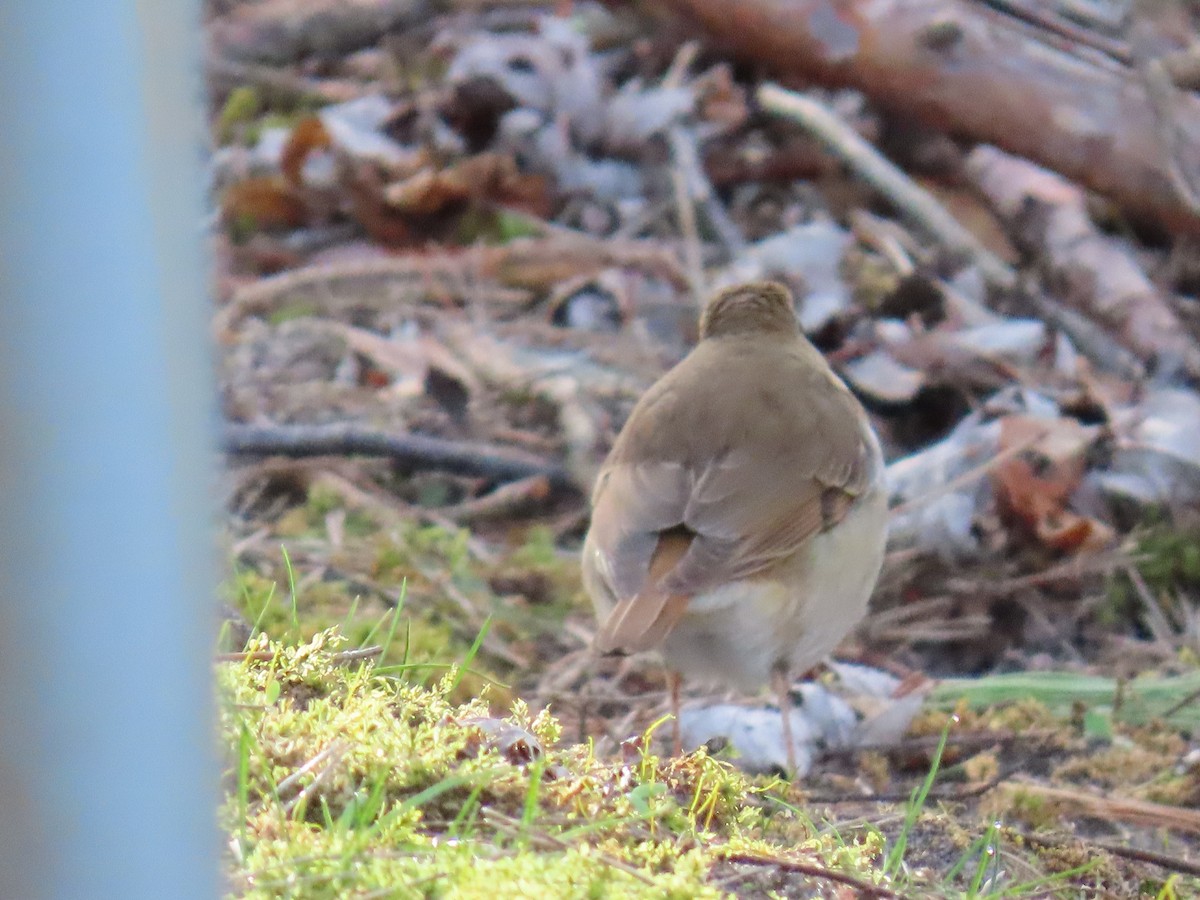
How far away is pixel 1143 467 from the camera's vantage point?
18.6 feet

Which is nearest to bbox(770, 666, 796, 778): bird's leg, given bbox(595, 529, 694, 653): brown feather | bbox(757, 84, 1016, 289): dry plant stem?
bbox(595, 529, 694, 653): brown feather

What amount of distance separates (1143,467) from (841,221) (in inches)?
91.0

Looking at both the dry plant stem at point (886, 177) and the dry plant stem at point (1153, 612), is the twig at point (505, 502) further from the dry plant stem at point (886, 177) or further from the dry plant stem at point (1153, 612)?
the dry plant stem at point (886, 177)

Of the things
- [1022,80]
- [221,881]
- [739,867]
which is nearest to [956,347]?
[1022,80]

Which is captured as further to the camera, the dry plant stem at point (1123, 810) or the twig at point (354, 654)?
the dry plant stem at point (1123, 810)

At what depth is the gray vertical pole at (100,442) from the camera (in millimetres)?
1128

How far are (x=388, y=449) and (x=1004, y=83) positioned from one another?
3201 mm

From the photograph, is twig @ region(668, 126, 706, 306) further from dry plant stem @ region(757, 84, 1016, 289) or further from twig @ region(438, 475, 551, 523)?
twig @ region(438, 475, 551, 523)

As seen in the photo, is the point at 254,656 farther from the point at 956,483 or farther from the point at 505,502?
the point at 956,483

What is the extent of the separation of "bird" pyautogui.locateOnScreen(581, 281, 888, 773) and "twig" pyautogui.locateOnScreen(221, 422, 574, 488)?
145 centimetres

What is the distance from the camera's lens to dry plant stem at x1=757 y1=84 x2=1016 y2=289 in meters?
7.08

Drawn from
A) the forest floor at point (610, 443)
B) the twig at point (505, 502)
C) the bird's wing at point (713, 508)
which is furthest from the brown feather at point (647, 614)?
the twig at point (505, 502)

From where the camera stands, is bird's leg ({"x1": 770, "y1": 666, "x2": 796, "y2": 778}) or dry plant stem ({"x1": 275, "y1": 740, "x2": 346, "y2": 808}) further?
bird's leg ({"x1": 770, "y1": 666, "x2": 796, "y2": 778})

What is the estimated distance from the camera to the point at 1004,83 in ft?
23.0
